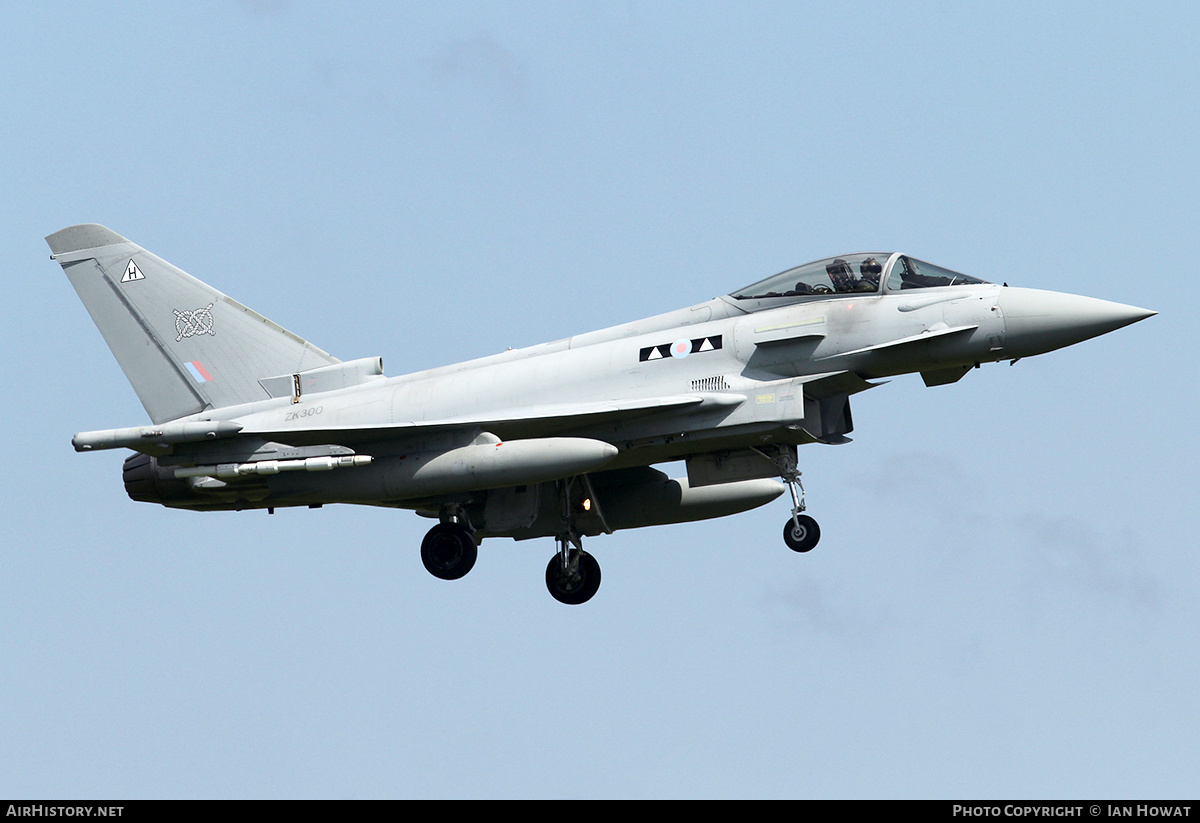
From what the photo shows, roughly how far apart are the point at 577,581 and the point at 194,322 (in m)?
6.24

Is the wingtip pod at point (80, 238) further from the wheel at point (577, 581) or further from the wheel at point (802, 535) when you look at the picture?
the wheel at point (802, 535)

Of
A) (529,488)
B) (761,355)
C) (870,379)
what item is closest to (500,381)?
(529,488)

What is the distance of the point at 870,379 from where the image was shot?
60.6 feet

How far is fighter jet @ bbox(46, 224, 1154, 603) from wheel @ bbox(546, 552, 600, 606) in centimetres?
2

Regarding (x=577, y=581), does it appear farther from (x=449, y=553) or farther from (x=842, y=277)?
(x=842, y=277)

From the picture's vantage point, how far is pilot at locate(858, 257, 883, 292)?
18.3 meters

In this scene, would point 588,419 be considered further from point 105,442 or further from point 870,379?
point 105,442

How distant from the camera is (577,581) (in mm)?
21234

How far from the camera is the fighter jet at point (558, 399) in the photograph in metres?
18.0

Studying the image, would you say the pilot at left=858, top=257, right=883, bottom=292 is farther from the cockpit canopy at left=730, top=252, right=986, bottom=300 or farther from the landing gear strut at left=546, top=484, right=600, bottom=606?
the landing gear strut at left=546, top=484, right=600, bottom=606

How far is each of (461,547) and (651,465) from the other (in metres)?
2.74

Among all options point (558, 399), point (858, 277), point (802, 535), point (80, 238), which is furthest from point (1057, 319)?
point (80, 238)
